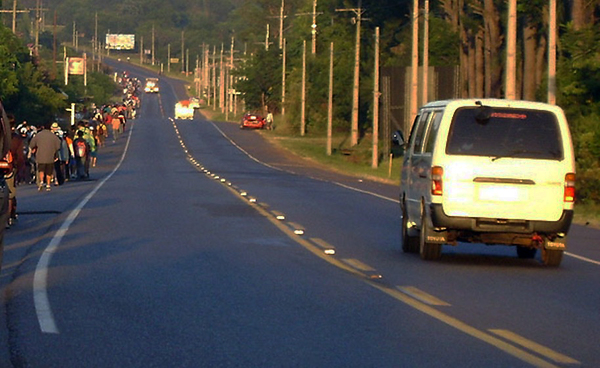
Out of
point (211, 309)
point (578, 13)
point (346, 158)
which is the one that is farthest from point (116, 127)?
point (211, 309)

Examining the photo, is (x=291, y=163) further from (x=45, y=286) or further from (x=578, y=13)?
(x=45, y=286)

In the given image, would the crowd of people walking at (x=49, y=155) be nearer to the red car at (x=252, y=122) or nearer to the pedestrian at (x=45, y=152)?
the pedestrian at (x=45, y=152)

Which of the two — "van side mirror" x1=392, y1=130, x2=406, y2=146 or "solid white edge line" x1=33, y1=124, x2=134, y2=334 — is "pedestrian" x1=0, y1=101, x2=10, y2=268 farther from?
"van side mirror" x1=392, y1=130, x2=406, y2=146

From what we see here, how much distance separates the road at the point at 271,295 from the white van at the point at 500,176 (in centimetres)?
50

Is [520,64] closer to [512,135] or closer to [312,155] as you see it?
[312,155]

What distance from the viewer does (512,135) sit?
14883 millimetres

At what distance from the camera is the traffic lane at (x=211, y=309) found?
29.5 feet

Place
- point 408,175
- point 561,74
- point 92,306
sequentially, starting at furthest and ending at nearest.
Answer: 1. point 561,74
2. point 408,175
3. point 92,306

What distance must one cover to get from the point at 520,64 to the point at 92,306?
50923mm

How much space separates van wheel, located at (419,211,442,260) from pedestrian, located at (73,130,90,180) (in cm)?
2293

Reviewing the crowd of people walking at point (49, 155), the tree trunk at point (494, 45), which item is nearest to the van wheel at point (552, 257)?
the crowd of people walking at point (49, 155)

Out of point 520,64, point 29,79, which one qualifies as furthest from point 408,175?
point 29,79

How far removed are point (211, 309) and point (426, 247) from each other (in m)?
4.92

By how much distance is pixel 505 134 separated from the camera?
48.8 feet
